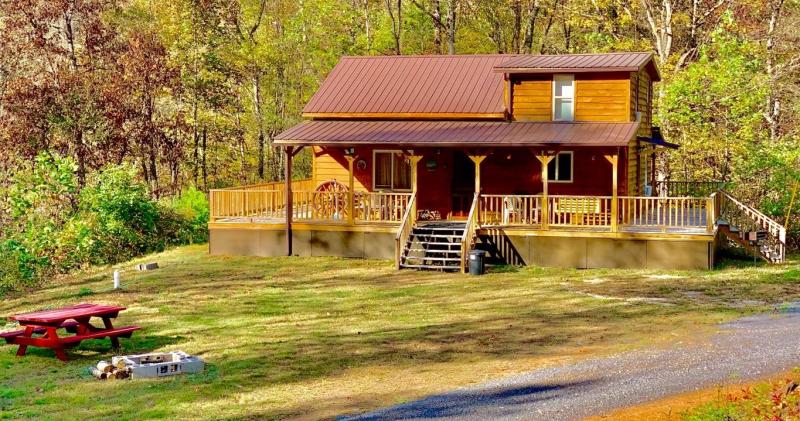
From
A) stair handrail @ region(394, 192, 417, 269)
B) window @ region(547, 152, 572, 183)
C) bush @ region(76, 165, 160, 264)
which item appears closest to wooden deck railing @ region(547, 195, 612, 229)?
window @ region(547, 152, 572, 183)

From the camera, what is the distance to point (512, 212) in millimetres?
26266

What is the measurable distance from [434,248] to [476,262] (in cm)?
211

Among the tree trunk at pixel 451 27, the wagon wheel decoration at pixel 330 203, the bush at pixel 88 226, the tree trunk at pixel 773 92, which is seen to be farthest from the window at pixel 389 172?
the tree trunk at pixel 451 27

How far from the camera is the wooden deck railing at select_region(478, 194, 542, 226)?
25955mm

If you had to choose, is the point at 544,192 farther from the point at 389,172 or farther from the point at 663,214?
the point at 389,172

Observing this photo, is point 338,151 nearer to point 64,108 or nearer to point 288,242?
point 288,242

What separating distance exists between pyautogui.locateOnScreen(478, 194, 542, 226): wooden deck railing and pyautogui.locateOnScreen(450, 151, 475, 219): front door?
1.14 m

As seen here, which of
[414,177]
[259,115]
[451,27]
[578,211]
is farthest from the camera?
[259,115]

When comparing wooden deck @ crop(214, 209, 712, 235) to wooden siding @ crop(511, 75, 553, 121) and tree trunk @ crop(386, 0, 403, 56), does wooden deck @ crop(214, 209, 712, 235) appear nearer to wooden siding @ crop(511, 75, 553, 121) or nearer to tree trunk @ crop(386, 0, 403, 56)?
wooden siding @ crop(511, 75, 553, 121)

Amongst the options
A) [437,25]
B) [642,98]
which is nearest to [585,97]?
[642,98]

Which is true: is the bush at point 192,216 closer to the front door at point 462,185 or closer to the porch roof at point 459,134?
the porch roof at point 459,134

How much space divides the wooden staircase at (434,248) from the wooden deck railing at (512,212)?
0.80 metres

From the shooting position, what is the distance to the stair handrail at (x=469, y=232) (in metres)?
24.5

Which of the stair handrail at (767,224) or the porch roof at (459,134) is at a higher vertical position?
the porch roof at (459,134)
